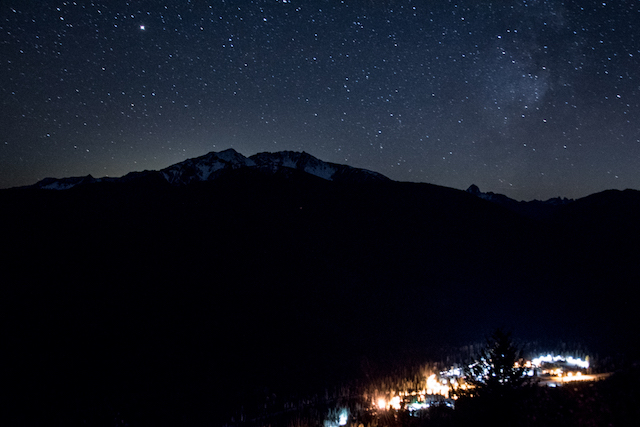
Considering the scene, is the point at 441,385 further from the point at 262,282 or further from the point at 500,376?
the point at 262,282

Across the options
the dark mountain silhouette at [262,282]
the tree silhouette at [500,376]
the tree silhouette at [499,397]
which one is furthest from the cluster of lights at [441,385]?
the tree silhouette at [499,397]

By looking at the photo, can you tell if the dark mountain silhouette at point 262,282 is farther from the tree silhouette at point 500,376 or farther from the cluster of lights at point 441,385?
the tree silhouette at point 500,376

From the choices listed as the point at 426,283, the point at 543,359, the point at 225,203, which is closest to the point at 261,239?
the point at 225,203

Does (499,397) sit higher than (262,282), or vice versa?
(499,397)

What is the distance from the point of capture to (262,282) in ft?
383

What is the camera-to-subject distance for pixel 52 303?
281 ft

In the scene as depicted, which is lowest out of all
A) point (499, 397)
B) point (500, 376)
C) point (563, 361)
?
point (563, 361)

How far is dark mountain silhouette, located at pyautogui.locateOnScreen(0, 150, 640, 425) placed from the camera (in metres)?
64.3

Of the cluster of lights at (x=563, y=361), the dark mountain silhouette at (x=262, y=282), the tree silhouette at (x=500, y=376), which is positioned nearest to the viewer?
the tree silhouette at (x=500, y=376)

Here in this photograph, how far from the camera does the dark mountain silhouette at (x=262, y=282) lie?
64312 mm

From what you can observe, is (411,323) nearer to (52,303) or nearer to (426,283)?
(426,283)

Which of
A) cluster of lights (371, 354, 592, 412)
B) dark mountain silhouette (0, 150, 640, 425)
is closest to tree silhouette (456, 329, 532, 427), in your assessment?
cluster of lights (371, 354, 592, 412)

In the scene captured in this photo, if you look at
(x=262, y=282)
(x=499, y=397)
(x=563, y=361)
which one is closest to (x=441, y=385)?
(x=563, y=361)

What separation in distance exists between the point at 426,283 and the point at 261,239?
202 ft
